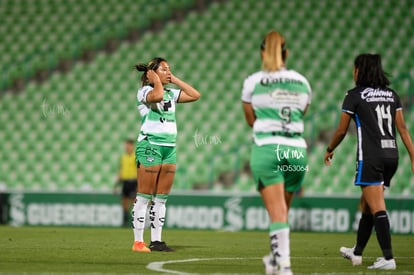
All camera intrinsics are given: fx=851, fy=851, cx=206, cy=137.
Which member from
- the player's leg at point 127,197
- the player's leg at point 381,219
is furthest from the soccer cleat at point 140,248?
the player's leg at point 127,197

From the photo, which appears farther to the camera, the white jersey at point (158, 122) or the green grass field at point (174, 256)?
the white jersey at point (158, 122)

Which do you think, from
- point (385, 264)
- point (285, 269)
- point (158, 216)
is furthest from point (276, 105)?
point (158, 216)

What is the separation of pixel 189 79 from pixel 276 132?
15.0 metres

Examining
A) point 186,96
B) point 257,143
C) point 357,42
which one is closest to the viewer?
point 257,143

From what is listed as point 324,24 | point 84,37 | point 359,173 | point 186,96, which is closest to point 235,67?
point 324,24

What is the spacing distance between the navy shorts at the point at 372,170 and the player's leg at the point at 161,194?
286cm

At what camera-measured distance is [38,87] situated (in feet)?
73.6

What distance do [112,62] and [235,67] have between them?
11.0 feet

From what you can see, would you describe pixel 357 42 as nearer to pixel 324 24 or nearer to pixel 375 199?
pixel 324 24

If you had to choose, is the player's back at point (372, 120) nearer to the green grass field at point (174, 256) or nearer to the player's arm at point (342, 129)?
the player's arm at point (342, 129)

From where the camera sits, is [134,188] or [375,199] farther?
[134,188]

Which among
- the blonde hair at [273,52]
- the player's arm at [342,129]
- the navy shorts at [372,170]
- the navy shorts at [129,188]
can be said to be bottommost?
the navy shorts at [129,188]

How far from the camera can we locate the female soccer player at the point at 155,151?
10.0 metres

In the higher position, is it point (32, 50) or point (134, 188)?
point (32, 50)
